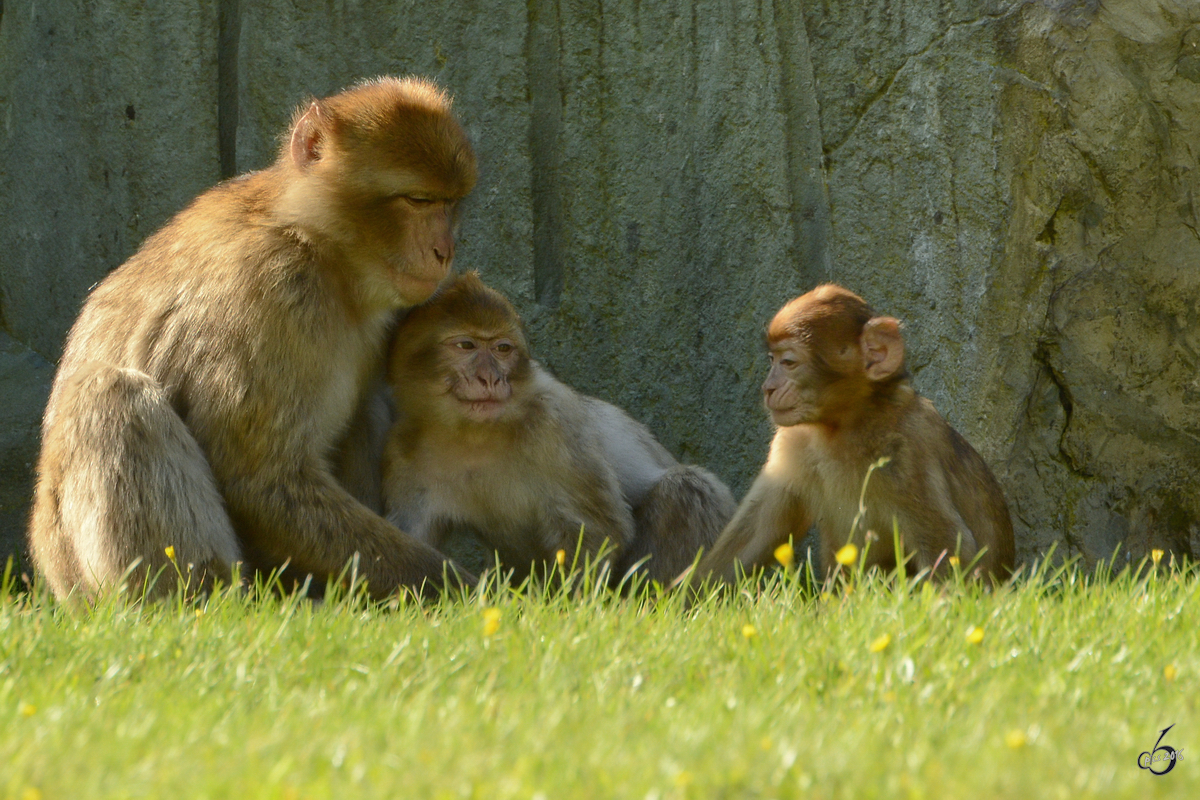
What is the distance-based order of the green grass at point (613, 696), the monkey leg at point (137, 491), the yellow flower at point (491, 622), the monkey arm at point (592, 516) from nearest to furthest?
the green grass at point (613, 696) → the yellow flower at point (491, 622) → the monkey leg at point (137, 491) → the monkey arm at point (592, 516)

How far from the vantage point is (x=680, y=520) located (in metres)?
4.88

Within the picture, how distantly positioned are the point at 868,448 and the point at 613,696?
175 centimetres

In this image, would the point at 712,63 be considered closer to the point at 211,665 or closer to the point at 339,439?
the point at 339,439

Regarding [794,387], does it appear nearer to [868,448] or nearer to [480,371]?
[868,448]

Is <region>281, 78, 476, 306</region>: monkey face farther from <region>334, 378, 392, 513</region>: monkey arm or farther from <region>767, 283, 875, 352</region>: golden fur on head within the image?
<region>767, 283, 875, 352</region>: golden fur on head

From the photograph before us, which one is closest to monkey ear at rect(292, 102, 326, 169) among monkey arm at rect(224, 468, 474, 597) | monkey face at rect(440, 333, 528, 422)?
monkey face at rect(440, 333, 528, 422)

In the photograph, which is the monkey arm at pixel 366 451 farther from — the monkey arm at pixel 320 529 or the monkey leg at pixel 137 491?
the monkey leg at pixel 137 491

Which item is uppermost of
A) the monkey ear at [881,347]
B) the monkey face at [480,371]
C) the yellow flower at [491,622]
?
the monkey ear at [881,347]

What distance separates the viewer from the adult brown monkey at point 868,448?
417 centimetres

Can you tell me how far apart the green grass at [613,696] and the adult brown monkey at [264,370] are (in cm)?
47

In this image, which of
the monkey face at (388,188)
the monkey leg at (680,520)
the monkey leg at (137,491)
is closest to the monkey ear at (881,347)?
the monkey leg at (680,520)

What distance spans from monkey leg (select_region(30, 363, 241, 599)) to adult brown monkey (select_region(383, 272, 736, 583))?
0.75 metres

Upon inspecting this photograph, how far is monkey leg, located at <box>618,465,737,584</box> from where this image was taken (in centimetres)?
487

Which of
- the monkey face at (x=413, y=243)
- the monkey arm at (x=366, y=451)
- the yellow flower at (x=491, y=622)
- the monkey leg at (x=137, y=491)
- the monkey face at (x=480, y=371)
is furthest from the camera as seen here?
the monkey arm at (x=366, y=451)
